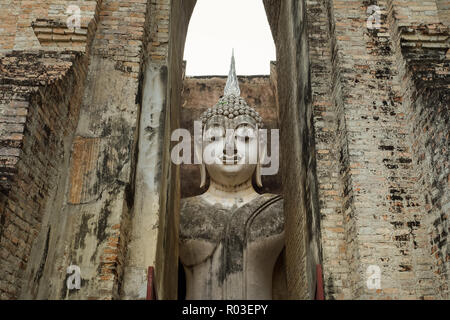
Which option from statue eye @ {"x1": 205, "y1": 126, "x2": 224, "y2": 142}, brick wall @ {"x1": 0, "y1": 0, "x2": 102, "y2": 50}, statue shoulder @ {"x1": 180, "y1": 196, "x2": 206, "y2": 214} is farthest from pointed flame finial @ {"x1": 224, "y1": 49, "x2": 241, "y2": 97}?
brick wall @ {"x1": 0, "y1": 0, "x2": 102, "y2": 50}

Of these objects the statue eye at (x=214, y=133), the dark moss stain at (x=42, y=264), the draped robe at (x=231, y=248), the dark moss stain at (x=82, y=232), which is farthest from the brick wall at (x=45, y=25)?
the draped robe at (x=231, y=248)

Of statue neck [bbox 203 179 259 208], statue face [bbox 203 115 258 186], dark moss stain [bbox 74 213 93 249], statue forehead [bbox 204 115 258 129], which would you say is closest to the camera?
dark moss stain [bbox 74 213 93 249]

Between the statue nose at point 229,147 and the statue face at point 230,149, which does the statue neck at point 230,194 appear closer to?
the statue face at point 230,149

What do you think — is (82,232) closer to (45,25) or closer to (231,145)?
(45,25)

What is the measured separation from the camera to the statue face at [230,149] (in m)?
8.55

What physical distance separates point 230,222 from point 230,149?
4.06 ft

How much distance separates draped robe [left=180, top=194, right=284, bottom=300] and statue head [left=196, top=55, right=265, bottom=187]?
55 cm

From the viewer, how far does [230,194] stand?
28.9ft

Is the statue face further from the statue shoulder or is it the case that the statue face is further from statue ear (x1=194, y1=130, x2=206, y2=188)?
the statue shoulder

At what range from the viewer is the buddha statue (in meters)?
7.91

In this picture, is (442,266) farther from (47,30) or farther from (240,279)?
(47,30)

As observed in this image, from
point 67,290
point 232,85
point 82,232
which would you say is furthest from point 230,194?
point 67,290

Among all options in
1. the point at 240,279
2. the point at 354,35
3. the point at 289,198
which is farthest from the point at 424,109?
the point at 240,279
